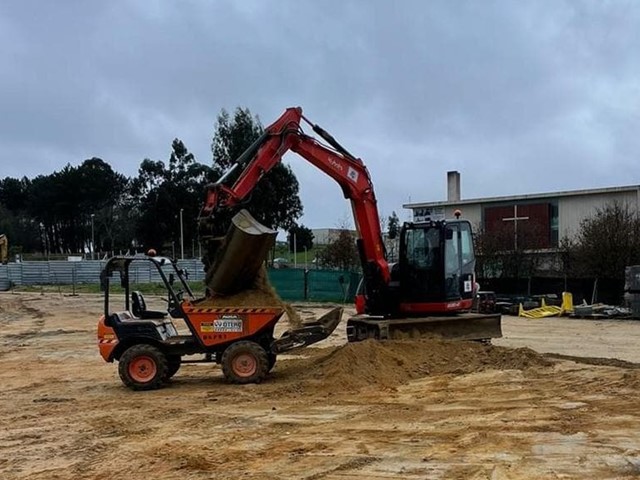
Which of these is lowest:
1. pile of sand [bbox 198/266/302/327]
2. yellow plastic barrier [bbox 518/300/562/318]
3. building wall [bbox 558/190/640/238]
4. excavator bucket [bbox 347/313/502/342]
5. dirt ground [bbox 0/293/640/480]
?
yellow plastic barrier [bbox 518/300/562/318]

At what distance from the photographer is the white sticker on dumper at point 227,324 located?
11547 mm

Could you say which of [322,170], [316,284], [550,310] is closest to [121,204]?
[316,284]

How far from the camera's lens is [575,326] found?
78.1ft

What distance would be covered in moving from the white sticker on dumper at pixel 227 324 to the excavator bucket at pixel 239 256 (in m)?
0.64

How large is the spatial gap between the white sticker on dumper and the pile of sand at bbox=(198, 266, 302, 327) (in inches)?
10.6

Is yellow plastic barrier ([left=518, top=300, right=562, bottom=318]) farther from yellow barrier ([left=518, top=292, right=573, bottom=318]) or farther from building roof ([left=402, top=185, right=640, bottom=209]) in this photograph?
building roof ([left=402, top=185, right=640, bottom=209])

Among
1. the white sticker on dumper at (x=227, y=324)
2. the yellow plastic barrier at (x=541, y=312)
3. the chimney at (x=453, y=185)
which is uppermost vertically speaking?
the chimney at (x=453, y=185)

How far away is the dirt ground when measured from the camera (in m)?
6.85

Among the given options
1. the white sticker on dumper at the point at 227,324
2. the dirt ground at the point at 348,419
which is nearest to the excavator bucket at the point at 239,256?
the white sticker on dumper at the point at 227,324

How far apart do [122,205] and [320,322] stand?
80783 millimetres

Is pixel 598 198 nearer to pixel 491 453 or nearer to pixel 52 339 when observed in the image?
pixel 52 339

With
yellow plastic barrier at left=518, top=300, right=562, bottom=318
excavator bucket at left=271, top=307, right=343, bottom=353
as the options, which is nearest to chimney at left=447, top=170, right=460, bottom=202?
yellow plastic barrier at left=518, top=300, right=562, bottom=318

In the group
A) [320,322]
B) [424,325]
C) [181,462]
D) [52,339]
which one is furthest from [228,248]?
[52,339]

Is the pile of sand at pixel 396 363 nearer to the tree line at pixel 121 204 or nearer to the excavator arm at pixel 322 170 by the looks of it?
the excavator arm at pixel 322 170
